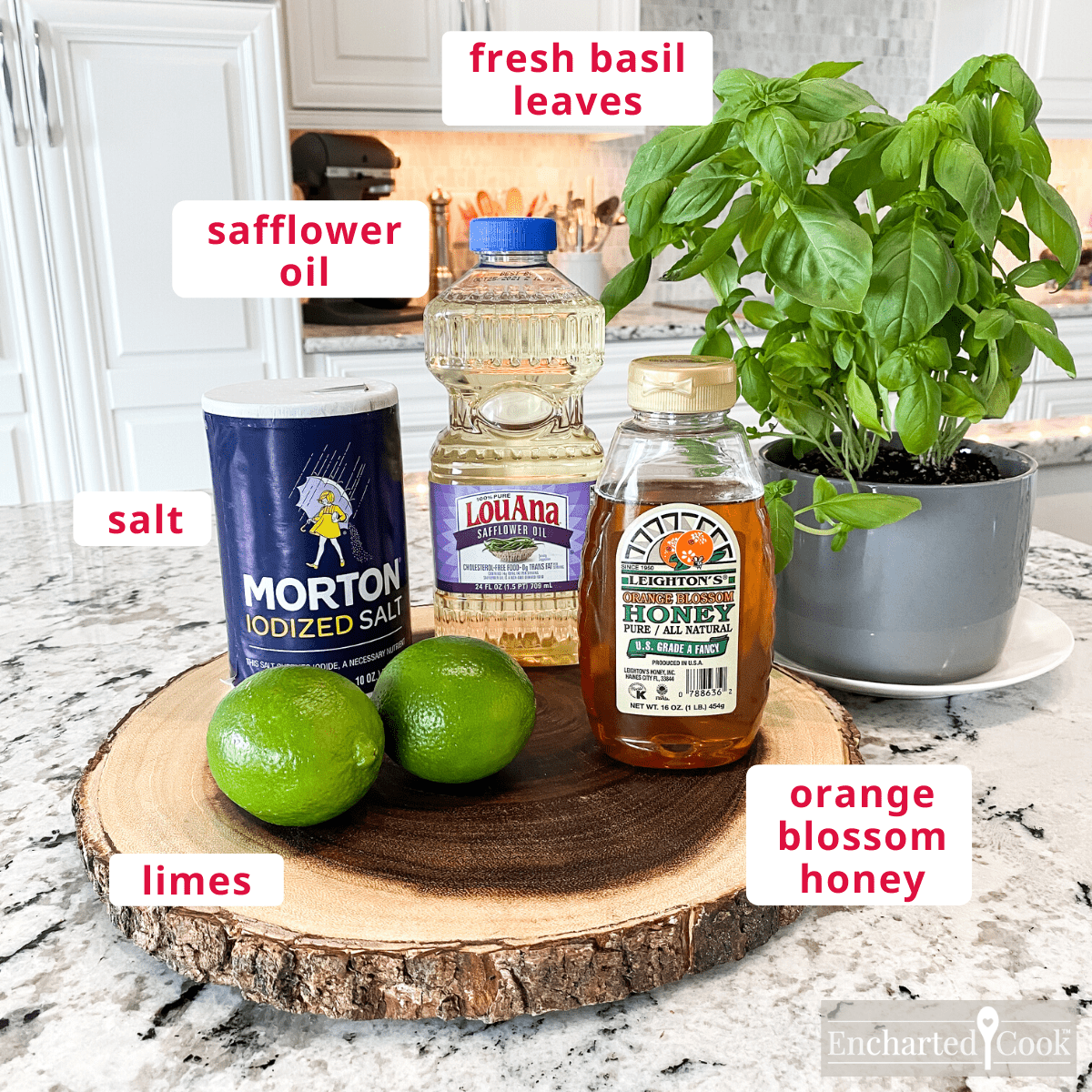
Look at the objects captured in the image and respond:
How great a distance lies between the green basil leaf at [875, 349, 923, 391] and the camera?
0.60m

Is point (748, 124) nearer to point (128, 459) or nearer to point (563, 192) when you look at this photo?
point (128, 459)

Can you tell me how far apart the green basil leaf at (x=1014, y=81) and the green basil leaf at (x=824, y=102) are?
0.29ft

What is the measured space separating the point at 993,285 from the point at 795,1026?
1.49ft

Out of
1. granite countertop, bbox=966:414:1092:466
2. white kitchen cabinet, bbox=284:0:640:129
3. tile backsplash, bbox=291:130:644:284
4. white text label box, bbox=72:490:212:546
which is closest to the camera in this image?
white text label box, bbox=72:490:212:546

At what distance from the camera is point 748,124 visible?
0.57m

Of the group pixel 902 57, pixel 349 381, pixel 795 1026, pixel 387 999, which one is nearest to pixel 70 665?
pixel 349 381

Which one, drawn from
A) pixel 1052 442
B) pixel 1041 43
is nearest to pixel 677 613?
pixel 1052 442

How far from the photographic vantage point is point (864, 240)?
21.4 inches

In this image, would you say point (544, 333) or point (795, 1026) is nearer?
point (795, 1026)

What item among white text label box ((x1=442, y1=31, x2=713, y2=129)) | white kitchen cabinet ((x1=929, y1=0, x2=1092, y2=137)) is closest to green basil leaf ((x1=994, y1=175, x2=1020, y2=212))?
white text label box ((x1=442, y1=31, x2=713, y2=129))

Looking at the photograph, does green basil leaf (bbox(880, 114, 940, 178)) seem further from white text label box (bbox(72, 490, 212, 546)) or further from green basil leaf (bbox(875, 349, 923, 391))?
white text label box (bbox(72, 490, 212, 546))

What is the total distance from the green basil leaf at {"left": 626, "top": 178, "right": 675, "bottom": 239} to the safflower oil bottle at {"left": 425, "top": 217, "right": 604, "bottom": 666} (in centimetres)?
5

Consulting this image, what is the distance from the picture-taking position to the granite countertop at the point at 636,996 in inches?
15.7

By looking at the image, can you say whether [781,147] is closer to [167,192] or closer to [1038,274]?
[1038,274]
